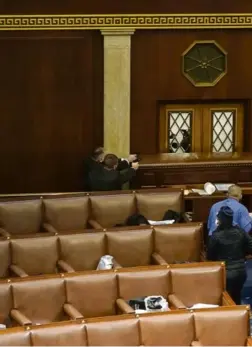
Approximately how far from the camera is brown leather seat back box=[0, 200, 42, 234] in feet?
30.4

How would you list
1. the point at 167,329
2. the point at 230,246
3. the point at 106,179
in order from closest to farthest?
the point at 167,329 → the point at 230,246 → the point at 106,179

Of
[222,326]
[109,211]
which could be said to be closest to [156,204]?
[109,211]

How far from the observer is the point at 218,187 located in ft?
35.8

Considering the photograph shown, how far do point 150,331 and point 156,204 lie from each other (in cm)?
328

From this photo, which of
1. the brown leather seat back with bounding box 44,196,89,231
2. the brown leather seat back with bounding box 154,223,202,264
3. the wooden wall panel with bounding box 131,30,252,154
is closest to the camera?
the brown leather seat back with bounding box 154,223,202,264

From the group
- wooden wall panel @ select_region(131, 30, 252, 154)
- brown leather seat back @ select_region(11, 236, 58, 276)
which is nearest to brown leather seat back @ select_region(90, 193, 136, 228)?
brown leather seat back @ select_region(11, 236, 58, 276)

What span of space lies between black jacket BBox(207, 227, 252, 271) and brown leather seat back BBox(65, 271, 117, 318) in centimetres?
118

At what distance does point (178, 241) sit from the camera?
8.51 m

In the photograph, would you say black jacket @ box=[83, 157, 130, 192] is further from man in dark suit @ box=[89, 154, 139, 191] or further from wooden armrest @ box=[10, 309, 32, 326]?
wooden armrest @ box=[10, 309, 32, 326]

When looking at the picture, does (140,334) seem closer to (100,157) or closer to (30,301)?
(30,301)

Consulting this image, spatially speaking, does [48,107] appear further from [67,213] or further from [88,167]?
[67,213]

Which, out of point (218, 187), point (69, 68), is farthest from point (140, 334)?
point (69, 68)

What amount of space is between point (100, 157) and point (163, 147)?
1677 millimetres

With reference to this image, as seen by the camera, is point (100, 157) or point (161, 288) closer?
point (161, 288)
